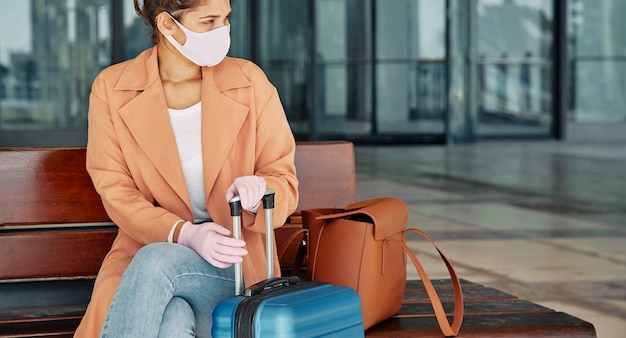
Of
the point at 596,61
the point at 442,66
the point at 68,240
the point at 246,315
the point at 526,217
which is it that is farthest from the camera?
the point at 596,61

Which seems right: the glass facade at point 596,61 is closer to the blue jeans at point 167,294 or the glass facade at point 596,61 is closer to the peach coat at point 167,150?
the peach coat at point 167,150

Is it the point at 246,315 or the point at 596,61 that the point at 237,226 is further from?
the point at 596,61

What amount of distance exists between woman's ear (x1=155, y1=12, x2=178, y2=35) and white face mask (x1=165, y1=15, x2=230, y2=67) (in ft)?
0.05

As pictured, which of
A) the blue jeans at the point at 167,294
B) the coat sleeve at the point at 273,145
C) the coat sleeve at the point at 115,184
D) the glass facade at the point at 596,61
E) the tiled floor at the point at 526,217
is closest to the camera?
the blue jeans at the point at 167,294

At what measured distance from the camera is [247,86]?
267cm

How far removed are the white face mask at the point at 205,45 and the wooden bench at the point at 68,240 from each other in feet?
1.97

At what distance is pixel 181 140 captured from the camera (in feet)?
8.62

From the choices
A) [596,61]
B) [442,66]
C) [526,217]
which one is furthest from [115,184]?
[596,61]

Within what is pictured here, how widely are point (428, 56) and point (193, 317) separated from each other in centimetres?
1365

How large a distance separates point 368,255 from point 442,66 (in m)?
13.2

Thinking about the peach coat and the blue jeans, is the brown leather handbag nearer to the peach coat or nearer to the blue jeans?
the peach coat

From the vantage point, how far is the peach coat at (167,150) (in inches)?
101

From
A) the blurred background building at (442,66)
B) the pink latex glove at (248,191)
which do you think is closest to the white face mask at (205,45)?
the pink latex glove at (248,191)

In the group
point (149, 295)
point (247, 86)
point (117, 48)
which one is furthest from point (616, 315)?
point (117, 48)
